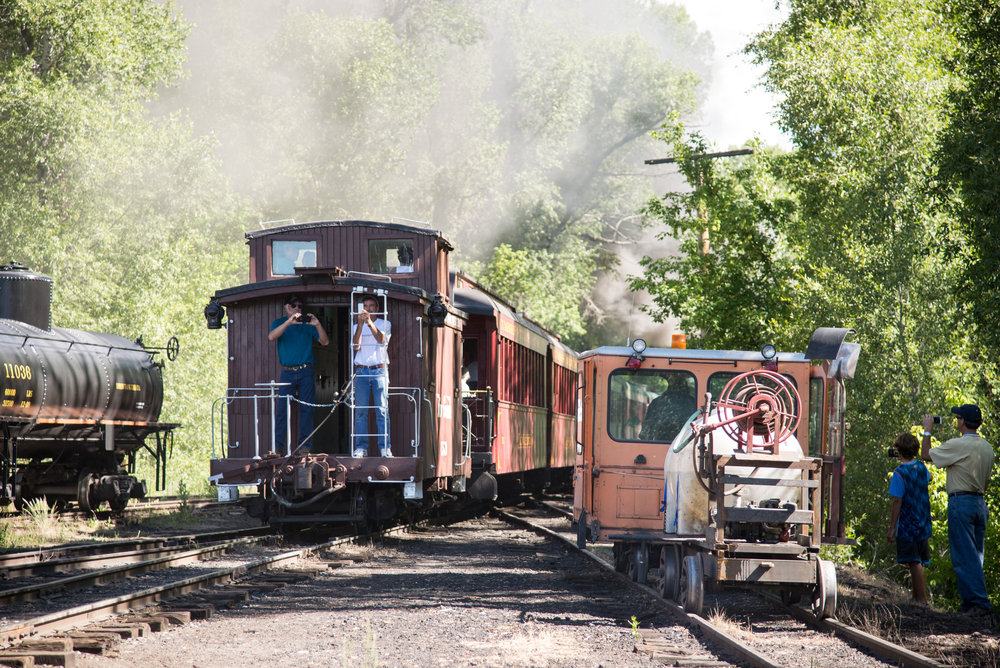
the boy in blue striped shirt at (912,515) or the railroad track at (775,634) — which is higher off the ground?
the boy in blue striped shirt at (912,515)

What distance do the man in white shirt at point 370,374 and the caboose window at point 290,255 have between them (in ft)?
7.50

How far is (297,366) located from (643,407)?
15.0 ft

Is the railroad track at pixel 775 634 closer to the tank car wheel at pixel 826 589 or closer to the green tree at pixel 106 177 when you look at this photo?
the tank car wheel at pixel 826 589

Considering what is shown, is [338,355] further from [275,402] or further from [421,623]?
[421,623]

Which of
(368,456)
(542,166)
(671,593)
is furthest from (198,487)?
(542,166)

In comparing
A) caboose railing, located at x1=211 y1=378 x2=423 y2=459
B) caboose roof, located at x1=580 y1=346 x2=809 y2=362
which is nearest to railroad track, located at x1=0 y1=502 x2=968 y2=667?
caboose railing, located at x1=211 y1=378 x2=423 y2=459

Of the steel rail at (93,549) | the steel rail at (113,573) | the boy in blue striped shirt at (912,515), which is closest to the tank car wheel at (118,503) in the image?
the steel rail at (93,549)

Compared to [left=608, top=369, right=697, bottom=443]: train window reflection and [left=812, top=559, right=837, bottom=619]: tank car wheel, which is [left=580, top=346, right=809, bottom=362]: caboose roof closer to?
[left=608, top=369, right=697, bottom=443]: train window reflection

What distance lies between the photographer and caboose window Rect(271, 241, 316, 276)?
1497 centimetres

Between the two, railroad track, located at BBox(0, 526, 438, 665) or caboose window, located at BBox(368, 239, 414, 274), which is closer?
railroad track, located at BBox(0, 526, 438, 665)

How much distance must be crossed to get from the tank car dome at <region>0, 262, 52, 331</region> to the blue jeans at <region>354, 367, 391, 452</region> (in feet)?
22.5

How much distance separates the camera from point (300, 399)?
506 inches

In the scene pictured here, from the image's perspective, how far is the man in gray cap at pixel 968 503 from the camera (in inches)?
350

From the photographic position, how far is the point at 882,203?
15.4 m
